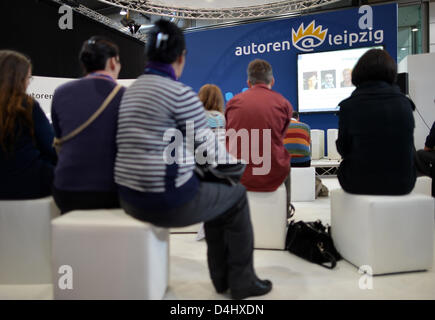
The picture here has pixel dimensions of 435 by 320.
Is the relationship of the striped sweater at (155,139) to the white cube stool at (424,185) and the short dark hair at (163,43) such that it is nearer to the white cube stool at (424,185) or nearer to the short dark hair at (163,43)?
the short dark hair at (163,43)

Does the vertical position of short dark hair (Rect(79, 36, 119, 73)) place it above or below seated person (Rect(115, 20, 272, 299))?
above

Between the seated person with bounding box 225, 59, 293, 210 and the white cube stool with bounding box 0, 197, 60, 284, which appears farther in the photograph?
the seated person with bounding box 225, 59, 293, 210

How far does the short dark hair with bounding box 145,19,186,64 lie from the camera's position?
132 centimetres

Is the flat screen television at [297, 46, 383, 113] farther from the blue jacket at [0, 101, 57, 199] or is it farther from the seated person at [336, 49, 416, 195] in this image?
the blue jacket at [0, 101, 57, 199]

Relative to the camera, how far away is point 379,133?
70.7 inches

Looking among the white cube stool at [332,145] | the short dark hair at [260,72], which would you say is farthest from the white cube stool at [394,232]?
the white cube stool at [332,145]

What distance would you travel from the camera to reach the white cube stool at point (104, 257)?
127cm

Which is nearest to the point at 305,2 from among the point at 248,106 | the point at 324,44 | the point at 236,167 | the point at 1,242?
the point at 324,44

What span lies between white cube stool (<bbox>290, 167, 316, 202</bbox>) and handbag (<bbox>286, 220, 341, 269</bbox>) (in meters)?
1.50

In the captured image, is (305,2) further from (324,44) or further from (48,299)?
(48,299)

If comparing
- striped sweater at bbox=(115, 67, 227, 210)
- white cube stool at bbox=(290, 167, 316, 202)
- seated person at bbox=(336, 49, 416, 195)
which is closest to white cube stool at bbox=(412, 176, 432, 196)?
white cube stool at bbox=(290, 167, 316, 202)

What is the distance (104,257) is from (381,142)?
60.0 inches

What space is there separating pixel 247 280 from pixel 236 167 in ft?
1.75

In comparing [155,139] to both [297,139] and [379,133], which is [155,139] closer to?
[379,133]
